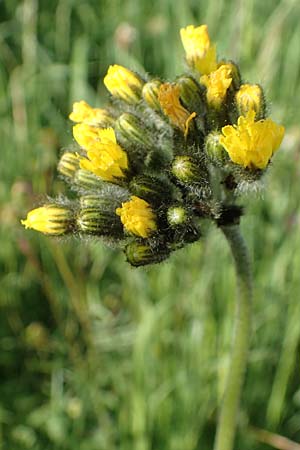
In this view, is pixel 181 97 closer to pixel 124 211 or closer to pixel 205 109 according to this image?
pixel 205 109

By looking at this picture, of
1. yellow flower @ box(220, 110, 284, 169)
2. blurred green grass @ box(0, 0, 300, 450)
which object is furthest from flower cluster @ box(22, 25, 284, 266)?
blurred green grass @ box(0, 0, 300, 450)

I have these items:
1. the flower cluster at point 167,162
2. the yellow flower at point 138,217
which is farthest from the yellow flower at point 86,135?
the yellow flower at point 138,217

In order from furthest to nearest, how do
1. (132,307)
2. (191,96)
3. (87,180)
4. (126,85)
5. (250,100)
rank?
(132,307) < (126,85) < (87,180) < (191,96) < (250,100)

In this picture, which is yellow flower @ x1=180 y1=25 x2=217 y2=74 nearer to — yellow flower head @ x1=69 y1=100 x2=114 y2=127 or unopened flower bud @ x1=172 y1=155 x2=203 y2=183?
yellow flower head @ x1=69 y1=100 x2=114 y2=127

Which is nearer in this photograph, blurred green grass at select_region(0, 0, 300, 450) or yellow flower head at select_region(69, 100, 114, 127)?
yellow flower head at select_region(69, 100, 114, 127)

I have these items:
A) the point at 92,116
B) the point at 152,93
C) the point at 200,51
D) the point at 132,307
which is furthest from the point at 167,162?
the point at 132,307

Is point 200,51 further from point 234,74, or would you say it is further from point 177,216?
point 177,216
